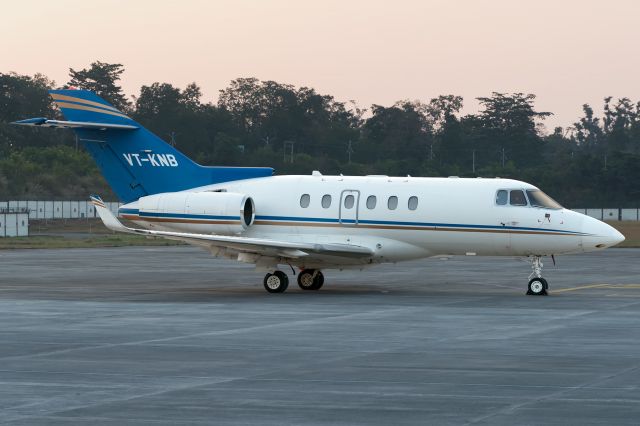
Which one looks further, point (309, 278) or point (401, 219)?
point (309, 278)

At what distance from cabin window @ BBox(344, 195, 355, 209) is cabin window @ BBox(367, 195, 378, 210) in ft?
1.31

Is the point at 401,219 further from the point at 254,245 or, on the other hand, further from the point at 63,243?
the point at 63,243

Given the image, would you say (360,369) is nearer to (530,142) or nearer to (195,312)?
(195,312)

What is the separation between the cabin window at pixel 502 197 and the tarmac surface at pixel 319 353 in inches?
89.3

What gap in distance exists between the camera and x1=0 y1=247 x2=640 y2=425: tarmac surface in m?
11.9

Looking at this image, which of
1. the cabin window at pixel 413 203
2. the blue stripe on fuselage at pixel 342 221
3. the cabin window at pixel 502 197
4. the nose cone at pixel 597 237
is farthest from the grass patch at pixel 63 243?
the nose cone at pixel 597 237

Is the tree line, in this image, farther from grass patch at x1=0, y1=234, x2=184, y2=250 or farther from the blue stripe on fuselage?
the blue stripe on fuselage

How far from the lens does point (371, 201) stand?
92.8ft

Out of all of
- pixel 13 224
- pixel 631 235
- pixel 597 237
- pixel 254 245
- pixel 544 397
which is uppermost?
pixel 597 237

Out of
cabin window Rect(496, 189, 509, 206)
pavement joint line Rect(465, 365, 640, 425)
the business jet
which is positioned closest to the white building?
the business jet

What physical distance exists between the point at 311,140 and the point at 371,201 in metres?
102

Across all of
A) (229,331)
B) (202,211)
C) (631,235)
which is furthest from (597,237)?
(631,235)

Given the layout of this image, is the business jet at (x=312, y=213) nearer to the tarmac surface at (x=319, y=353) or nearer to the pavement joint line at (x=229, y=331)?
the tarmac surface at (x=319, y=353)

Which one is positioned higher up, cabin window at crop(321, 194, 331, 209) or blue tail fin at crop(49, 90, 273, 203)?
blue tail fin at crop(49, 90, 273, 203)
